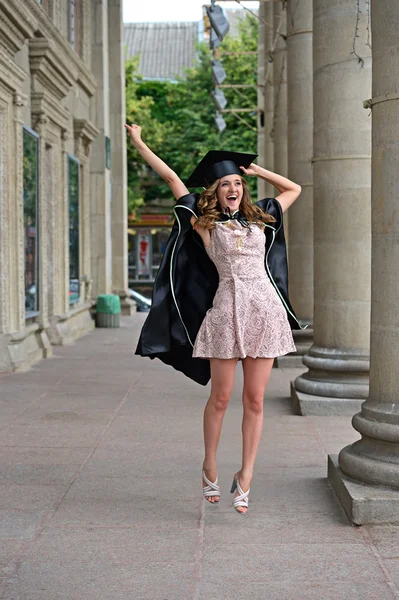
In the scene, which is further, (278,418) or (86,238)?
(86,238)

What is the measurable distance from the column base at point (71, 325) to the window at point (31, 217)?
2244 millimetres

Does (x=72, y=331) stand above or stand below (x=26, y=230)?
below

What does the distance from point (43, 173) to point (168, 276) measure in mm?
11430

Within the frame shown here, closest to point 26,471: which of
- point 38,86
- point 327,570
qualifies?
point 327,570

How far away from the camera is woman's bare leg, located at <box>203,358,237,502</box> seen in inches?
232

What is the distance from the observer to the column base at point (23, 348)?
44.3ft

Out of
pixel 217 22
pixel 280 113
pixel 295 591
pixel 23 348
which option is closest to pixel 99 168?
pixel 217 22

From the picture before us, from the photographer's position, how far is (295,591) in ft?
14.8

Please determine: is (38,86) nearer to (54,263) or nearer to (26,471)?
(54,263)

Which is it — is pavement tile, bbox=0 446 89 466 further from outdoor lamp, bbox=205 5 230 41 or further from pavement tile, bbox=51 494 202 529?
outdoor lamp, bbox=205 5 230 41

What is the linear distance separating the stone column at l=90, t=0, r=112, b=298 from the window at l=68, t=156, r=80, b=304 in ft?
10.5

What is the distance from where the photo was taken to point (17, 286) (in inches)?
558

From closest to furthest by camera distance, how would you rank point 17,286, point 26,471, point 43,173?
point 26,471 < point 17,286 < point 43,173

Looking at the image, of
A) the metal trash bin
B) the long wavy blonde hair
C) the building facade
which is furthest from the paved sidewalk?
the metal trash bin
